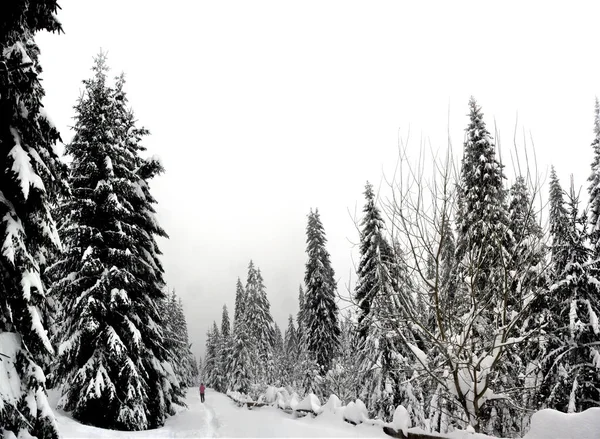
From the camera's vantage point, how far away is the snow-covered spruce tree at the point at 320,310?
92.3ft

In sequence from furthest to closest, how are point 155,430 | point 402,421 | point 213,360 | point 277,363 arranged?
point 213,360 → point 277,363 → point 155,430 → point 402,421

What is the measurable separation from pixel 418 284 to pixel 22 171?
24.4 ft

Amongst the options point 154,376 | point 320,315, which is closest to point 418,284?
point 154,376

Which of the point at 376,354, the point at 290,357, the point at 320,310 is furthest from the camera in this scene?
the point at 290,357

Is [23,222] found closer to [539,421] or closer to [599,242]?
[539,421]

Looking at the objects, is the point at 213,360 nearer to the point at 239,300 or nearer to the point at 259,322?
the point at 239,300

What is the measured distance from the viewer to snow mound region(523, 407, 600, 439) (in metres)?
3.78

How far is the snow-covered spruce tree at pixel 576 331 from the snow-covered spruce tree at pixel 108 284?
16.3 meters

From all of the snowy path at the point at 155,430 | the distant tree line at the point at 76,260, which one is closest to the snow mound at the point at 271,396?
the snowy path at the point at 155,430

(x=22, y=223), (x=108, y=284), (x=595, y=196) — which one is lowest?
(x=108, y=284)

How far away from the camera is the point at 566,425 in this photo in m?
3.95

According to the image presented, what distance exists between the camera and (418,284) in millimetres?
7211

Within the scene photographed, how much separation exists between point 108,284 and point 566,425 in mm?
13935

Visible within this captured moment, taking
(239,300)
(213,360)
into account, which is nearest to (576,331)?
(239,300)
